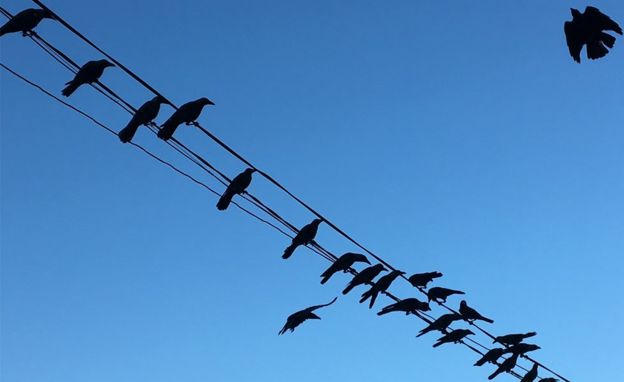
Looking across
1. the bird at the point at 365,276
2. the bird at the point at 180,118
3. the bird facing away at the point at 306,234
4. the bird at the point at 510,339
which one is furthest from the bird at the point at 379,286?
the bird at the point at 180,118

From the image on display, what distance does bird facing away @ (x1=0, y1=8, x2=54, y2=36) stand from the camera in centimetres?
557

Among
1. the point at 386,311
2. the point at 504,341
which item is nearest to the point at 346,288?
the point at 386,311

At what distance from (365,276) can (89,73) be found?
348 centimetres

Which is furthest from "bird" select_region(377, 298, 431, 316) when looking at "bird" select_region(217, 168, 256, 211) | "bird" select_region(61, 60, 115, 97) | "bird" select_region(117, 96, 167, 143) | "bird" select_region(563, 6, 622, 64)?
"bird" select_region(61, 60, 115, 97)

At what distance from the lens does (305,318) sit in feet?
26.9

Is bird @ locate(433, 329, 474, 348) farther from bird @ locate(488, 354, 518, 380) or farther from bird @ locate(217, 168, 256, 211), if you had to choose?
bird @ locate(217, 168, 256, 211)

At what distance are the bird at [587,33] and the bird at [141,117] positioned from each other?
138 inches

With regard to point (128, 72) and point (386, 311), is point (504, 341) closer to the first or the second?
point (386, 311)

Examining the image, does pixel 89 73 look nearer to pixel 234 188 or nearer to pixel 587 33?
pixel 234 188

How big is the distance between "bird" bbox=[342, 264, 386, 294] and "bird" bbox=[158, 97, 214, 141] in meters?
2.44

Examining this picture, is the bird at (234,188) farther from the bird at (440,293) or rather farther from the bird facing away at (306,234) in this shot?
the bird at (440,293)

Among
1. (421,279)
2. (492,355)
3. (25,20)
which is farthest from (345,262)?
A: (25,20)

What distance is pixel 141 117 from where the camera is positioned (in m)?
6.25

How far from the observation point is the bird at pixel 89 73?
5.89 metres
